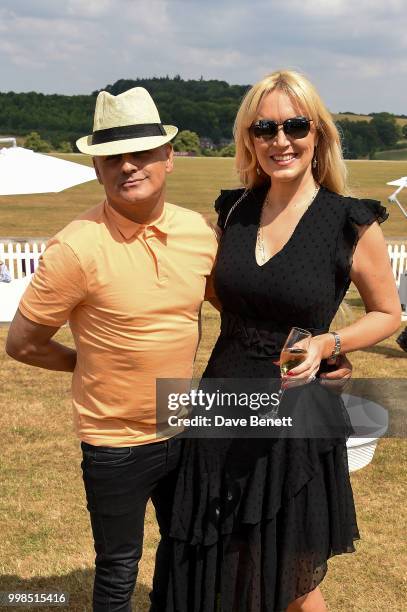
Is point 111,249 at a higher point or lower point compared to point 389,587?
higher

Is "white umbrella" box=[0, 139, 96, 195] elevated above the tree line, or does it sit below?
above

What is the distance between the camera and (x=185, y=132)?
9762 cm

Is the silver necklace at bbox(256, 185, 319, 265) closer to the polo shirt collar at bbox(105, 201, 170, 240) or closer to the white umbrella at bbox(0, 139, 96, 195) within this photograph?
the polo shirt collar at bbox(105, 201, 170, 240)

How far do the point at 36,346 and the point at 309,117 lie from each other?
1.25 m

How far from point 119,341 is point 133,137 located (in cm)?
68

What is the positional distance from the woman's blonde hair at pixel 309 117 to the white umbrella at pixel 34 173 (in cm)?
812

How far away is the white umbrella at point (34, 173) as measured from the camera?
10430 millimetres

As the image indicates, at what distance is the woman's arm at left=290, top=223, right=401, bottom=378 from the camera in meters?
2.40

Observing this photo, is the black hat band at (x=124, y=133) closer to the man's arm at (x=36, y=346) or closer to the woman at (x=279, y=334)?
the woman at (x=279, y=334)

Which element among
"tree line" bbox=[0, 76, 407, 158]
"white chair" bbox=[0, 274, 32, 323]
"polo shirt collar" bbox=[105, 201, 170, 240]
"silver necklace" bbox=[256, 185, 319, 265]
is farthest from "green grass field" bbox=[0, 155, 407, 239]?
"tree line" bbox=[0, 76, 407, 158]

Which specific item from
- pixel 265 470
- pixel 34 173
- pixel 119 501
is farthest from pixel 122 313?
pixel 34 173

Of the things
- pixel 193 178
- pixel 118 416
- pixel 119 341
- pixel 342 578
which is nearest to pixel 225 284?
pixel 119 341

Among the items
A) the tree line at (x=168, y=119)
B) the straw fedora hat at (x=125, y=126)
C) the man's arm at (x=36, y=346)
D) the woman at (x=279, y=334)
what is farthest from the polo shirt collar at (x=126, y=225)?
the tree line at (x=168, y=119)

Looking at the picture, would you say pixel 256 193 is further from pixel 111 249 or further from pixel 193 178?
pixel 193 178
